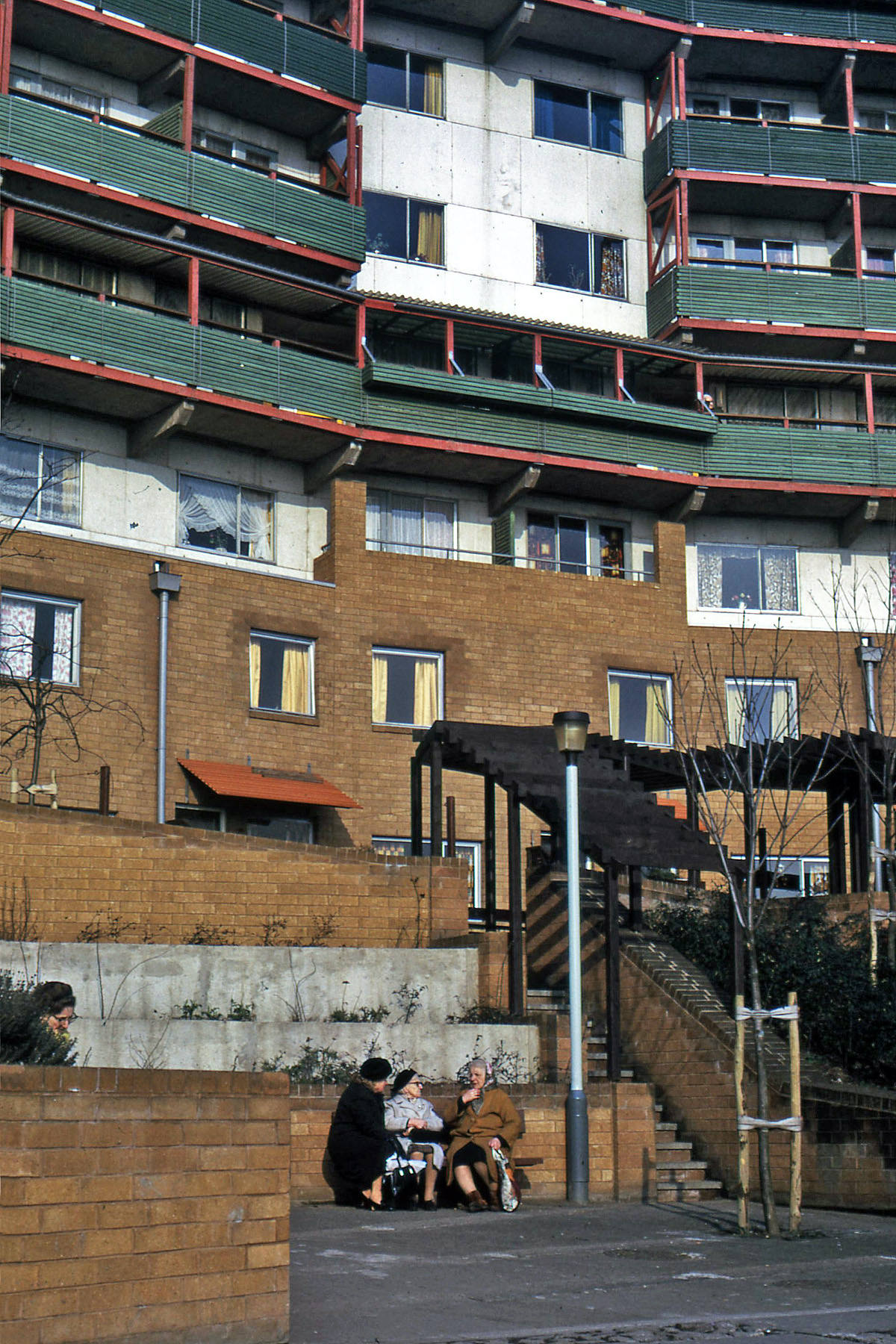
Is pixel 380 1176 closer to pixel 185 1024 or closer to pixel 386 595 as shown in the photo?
pixel 185 1024

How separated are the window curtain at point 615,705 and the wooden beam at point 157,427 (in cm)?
980

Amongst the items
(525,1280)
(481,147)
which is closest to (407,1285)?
(525,1280)

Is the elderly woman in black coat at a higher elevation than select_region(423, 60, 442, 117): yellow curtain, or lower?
lower

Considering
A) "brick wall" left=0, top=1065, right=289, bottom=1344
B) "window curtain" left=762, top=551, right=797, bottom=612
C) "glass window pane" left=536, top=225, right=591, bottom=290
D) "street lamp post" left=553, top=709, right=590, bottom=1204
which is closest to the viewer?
"brick wall" left=0, top=1065, right=289, bottom=1344

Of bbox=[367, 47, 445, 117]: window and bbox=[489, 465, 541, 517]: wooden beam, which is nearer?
bbox=[489, 465, 541, 517]: wooden beam

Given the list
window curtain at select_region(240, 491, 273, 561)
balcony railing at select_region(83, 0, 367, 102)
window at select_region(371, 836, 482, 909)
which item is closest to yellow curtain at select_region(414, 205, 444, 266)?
balcony railing at select_region(83, 0, 367, 102)

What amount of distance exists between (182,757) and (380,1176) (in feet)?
55.0

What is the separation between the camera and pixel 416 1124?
46.0 ft

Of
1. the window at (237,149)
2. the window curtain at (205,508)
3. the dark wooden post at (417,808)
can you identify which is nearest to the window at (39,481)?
the window curtain at (205,508)

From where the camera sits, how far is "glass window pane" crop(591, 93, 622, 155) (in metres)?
39.5

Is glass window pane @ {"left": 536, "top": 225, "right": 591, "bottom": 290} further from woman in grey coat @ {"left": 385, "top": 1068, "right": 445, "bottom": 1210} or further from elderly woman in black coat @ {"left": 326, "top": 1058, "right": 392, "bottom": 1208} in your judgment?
elderly woman in black coat @ {"left": 326, "top": 1058, "right": 392, "bottom": 1208}

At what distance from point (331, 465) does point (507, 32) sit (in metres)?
11.5

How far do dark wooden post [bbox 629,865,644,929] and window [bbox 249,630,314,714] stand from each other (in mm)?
12779

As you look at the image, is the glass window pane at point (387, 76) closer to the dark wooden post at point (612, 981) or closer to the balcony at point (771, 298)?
the balcony at point (771, 298)
